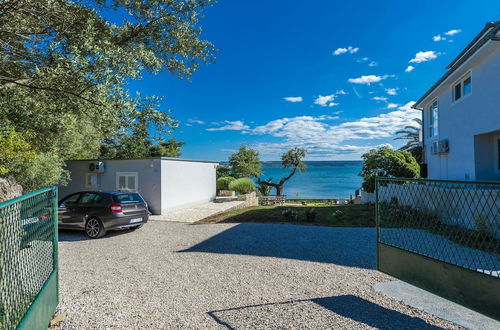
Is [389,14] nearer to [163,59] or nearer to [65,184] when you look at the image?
[163,59]

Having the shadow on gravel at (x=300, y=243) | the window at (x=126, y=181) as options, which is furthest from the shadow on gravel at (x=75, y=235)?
the window at (x=126, y=181)

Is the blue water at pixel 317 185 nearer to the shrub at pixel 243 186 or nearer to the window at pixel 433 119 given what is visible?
the window at pixel 433 119

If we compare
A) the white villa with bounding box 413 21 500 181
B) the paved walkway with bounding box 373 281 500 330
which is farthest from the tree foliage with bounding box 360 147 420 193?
the paved walkway with bounding box 373 281 500 330

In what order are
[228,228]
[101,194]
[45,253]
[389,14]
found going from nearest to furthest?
1. [45,253]
2. [101,194]
3. [228,228]
4. [389,14]

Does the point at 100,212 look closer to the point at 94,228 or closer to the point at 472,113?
the point at 94,228

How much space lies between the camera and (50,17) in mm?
6582

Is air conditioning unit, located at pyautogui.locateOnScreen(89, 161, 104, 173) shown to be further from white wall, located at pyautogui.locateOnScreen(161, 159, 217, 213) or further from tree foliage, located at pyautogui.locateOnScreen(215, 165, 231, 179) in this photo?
tree foliage, located at pyautogui.locateOnScreen(215, 165, 231, 179)

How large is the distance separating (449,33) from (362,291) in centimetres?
1247

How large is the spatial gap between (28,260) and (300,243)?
20.3 ft

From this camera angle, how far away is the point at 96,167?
48.3 feet

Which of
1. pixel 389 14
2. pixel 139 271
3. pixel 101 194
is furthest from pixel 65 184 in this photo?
pixel 389 14

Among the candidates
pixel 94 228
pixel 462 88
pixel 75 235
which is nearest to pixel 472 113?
pixel 462 88

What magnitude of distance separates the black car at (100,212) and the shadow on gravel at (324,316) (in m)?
6.36

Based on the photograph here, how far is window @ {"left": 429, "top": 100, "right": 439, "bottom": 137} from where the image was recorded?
48.0 feet
